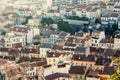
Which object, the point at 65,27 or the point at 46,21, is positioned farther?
the point at 46,21

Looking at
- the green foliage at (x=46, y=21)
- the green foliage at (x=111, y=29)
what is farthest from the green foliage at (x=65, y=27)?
the green foliage at (x=111, y=29)

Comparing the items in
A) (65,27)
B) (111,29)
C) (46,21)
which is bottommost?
(111,29)

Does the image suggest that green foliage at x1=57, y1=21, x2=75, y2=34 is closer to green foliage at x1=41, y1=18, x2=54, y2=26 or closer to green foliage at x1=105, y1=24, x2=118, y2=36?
green foliage at x1=41, y1=18, x2=54, y2=26

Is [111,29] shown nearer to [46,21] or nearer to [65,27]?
[65,27]

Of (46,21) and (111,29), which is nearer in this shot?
(111,29)

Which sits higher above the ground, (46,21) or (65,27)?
(46,21)

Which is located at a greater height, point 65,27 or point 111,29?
point 65,27

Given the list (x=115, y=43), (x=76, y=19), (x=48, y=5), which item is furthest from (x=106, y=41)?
(x=48, y=5)

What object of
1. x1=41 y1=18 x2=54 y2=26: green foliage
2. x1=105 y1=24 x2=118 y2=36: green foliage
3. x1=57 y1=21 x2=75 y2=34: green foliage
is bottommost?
x1=105 y1=24 x2=118 y2=36: green foliage

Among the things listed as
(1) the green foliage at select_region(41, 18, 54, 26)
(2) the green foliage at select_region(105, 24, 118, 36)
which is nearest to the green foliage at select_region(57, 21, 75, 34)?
(1) the green foliage at select_region(41, 18, 54, 26)

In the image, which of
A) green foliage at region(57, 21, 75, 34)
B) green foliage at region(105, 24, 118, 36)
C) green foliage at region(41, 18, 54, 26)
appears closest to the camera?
green foliage at region(105, 24, 118, 36)

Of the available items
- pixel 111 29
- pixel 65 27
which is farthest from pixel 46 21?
pixel 111 29

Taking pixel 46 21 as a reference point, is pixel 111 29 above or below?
below
